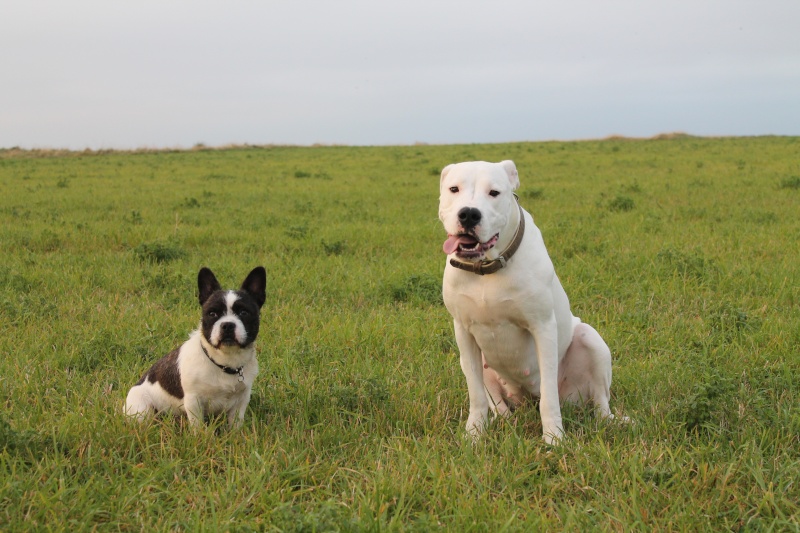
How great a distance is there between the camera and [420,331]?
585 cm

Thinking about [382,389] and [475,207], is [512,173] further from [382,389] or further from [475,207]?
[382,389]

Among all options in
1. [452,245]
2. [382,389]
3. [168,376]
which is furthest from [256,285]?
[452,245]

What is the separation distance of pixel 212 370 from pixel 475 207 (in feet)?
5.92

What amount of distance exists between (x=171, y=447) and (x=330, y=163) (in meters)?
24.7

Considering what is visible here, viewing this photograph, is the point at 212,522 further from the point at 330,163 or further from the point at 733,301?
the point at 330,163

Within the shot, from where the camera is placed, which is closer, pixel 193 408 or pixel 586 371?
pixel 193 408

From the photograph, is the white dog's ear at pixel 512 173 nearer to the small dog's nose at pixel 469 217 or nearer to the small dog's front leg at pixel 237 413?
the small dog's nose at pixel 469 217

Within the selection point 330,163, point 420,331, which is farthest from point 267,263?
point 330,163

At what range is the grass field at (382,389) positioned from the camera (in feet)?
10.2

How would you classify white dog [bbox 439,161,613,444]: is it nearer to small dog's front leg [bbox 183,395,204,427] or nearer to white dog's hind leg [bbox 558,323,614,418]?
white dog's hind leg [bbox 558,323,614,418]

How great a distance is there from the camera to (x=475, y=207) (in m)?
3.49

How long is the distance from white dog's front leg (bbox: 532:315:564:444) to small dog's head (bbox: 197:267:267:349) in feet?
5.34

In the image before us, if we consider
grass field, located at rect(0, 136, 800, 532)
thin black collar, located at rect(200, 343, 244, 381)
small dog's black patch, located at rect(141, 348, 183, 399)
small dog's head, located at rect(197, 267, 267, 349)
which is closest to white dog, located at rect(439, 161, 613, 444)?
grass field, located at rect(0, 136, 800, 532)

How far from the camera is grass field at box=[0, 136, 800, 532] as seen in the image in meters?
3.09
